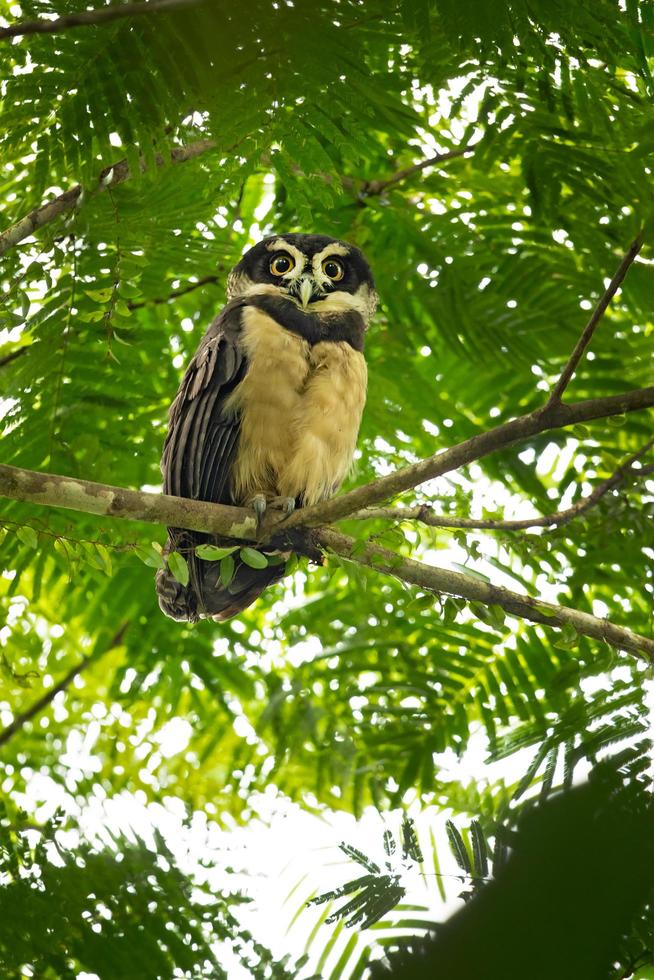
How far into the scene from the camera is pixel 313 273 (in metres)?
3.29

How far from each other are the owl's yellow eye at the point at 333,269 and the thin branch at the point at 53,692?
5.11 ft

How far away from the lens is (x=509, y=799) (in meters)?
0.51

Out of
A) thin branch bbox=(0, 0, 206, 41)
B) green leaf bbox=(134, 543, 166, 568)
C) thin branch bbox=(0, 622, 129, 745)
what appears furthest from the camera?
thin branch bbox=(0, 622, 129, 745)

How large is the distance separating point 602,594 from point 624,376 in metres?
0.79

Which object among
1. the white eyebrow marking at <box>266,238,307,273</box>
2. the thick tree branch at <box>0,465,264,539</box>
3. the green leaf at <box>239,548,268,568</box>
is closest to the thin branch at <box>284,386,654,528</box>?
the green leaf at <box>239,548,268,568</box>

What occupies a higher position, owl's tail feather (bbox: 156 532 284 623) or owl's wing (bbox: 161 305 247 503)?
owl's wing (bbox: 161 305 247 503)

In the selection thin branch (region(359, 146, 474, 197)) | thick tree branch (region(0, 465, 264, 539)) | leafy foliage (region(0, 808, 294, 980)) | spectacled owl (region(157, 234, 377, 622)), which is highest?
thin branch (region(359, 146, 474, 197))

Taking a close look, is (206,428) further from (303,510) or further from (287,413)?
(303,510)

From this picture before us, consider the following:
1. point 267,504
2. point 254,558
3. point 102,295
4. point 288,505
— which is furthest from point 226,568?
point 102,295

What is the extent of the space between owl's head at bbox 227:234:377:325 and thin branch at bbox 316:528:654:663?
1.15 metres

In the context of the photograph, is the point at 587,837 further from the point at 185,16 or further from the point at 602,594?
the point at 602,594

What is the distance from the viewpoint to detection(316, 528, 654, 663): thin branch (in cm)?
241

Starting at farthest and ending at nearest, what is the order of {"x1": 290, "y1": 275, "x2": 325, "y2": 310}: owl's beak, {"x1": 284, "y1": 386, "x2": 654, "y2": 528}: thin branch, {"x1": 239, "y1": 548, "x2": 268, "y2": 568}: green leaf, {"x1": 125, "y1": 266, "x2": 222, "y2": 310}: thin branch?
{"x1": 125, "y1": 266, "x2": 222, "y2": 310}: thin branch, {"x1": 290, "y1": 275, "x2": 325, "y2": 310}: owl's beak, {"x1": 239, "y1": 548, "x2": 268, "y2": 568}: green leaf, {"x1": 284, "y1": 386, "x2": 654, "y2": 528}: thin branch

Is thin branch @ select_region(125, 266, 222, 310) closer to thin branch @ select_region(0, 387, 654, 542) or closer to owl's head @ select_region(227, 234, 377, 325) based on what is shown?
owl's head @ select_region(227, 234, 377, 325)
